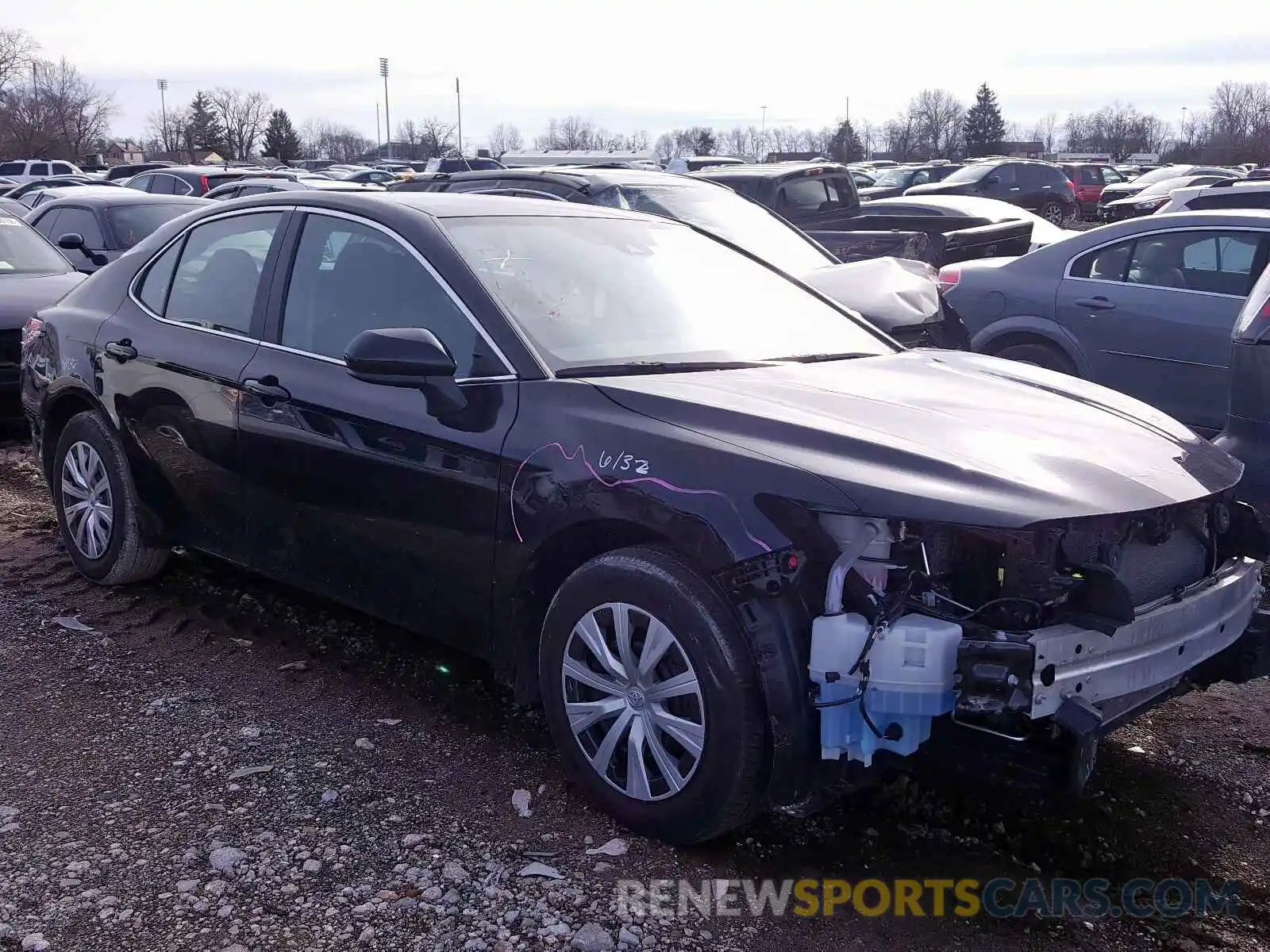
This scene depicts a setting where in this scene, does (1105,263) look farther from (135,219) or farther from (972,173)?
(972,173)

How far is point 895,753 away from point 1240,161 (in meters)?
63.6

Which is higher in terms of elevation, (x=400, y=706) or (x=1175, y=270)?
(x=1175, y=270)

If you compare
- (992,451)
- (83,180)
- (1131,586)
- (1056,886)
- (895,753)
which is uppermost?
(83,180)

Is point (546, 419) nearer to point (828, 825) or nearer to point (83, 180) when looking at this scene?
point (828, 825)

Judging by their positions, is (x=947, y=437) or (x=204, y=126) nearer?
(x=947, y=437)

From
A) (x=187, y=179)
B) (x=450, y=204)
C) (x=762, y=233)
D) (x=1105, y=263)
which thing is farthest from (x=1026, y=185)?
(x=450, y=204)

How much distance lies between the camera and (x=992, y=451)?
123 inches

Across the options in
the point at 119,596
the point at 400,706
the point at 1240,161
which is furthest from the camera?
the point at 1240,161

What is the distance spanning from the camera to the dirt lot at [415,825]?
116 inches

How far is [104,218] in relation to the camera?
11461 millimetres

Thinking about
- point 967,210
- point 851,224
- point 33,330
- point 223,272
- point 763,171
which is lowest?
point 33,330

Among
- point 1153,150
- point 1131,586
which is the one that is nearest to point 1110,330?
point 1131,586

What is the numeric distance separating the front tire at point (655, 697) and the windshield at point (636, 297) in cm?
78

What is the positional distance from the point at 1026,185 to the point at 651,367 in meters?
26.4
